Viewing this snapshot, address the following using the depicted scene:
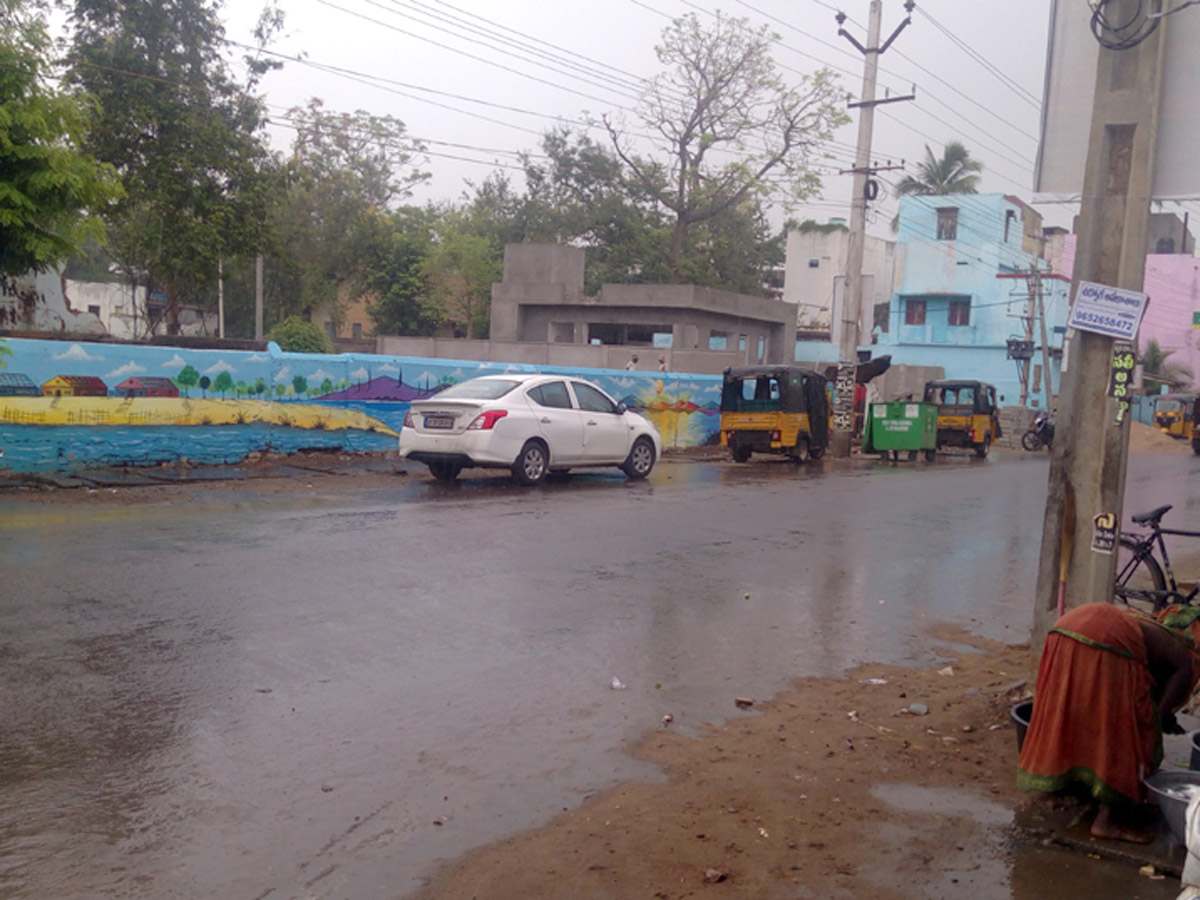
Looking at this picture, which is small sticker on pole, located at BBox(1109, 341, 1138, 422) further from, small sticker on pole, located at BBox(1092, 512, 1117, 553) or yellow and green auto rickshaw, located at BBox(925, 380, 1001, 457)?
yellow and green auto rickshaw, located at BBox(925, 380, 1001, 457)

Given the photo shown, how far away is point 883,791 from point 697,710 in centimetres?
129

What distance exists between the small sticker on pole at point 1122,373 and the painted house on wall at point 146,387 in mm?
12728

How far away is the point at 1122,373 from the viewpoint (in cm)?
541

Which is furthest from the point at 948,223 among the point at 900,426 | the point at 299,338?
the point at 299,338

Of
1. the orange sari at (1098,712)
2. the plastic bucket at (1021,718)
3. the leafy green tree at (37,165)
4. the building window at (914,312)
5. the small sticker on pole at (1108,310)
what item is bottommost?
the plastic bucket at (1021,718)

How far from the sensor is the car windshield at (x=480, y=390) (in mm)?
14883

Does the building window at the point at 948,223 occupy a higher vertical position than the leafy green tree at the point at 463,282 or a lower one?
higher

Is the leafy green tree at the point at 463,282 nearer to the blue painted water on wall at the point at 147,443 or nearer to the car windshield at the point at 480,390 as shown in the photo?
the blue painted water on wall at the point at 147,443

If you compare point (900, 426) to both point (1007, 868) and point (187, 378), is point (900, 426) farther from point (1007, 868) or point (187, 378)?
point (1007, 868)

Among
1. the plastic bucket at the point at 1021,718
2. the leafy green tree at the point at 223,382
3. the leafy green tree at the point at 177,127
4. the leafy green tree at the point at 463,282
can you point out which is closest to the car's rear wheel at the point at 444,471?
the leafy green tree at the point at 223,382

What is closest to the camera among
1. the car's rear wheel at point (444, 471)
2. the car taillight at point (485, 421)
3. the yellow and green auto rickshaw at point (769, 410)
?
the car taillight at point (485, 421)

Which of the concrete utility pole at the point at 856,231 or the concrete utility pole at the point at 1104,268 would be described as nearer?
the concrete utility pole at the point at 1104,268

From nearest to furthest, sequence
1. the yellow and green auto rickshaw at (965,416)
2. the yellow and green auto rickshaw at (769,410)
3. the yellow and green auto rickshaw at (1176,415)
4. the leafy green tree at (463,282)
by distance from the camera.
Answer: the yellow and green auto rickshaw at (769,410), the yellow and green auto rickshaw at (965,416), the yellow and green auto rickshaw at (1176,415), the leafy green tree at (463,282)

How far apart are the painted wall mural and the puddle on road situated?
40.3ft
